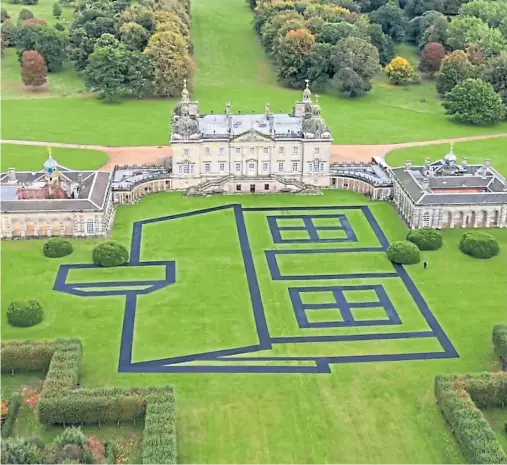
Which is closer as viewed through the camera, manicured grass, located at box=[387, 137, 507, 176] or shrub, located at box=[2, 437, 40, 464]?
shrub, located at box=[2, 437, 40, 464]

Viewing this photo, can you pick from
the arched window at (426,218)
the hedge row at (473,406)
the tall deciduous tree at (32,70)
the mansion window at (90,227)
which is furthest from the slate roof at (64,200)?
the tall deciduous tree at (32,70)

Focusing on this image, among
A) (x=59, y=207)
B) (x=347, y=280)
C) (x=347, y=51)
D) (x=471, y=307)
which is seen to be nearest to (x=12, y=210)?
(x=59, y=207)

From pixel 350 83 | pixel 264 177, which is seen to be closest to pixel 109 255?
pixel 264 177

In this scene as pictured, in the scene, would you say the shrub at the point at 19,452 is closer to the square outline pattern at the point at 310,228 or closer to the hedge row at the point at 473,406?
the hedge row at the point at 473,406

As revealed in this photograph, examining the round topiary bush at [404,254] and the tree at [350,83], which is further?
the tree at [350,83]

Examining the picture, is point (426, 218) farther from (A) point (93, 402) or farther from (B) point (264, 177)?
(A) point (93, 402)

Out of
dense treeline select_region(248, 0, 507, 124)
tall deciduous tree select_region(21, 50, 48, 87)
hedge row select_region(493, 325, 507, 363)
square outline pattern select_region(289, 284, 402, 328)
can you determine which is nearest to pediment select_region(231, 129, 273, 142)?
square outline pattern select_region(289, 284, 402, 328)

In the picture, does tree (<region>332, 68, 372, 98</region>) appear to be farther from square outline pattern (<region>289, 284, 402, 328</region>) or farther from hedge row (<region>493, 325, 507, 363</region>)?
hedge row (<region>493, 325, 507, 363</region>)
